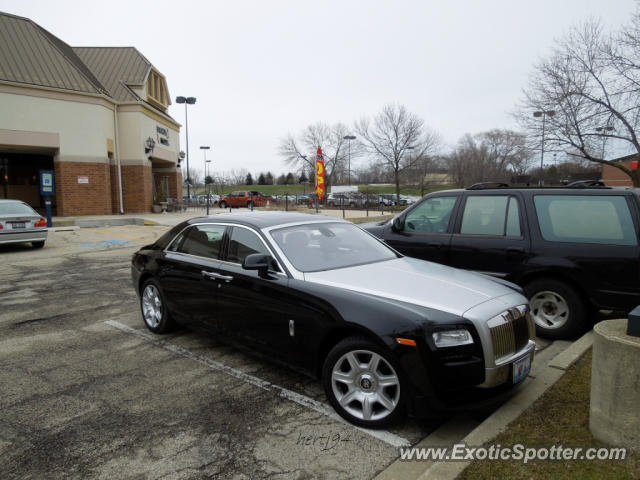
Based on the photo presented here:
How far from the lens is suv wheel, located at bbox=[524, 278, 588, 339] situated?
491 cm

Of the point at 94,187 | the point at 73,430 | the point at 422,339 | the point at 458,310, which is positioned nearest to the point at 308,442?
the point at 422,339

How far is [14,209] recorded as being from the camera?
12805 millimetres

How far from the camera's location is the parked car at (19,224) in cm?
1234

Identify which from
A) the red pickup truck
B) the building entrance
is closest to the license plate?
the building entrance

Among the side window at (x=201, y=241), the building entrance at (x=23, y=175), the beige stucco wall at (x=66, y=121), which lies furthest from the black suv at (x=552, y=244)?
the building entrance at (x=23, y=175)

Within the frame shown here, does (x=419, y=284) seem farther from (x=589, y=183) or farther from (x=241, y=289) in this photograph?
(x=589, y=183)

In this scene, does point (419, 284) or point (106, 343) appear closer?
point (419, 284)

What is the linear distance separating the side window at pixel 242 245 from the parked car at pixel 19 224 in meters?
11.1

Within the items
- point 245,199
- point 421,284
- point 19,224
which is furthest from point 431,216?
point 245,199

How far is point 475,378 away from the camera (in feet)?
9.70

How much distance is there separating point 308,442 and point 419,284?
146 centimetres

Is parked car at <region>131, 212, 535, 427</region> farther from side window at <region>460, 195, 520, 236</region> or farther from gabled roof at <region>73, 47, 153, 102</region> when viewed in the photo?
gabled roof at <region>73, 47, 153, 102</region>

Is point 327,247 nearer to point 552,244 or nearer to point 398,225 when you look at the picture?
point 398,225

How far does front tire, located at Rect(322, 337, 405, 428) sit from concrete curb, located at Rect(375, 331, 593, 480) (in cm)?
34
